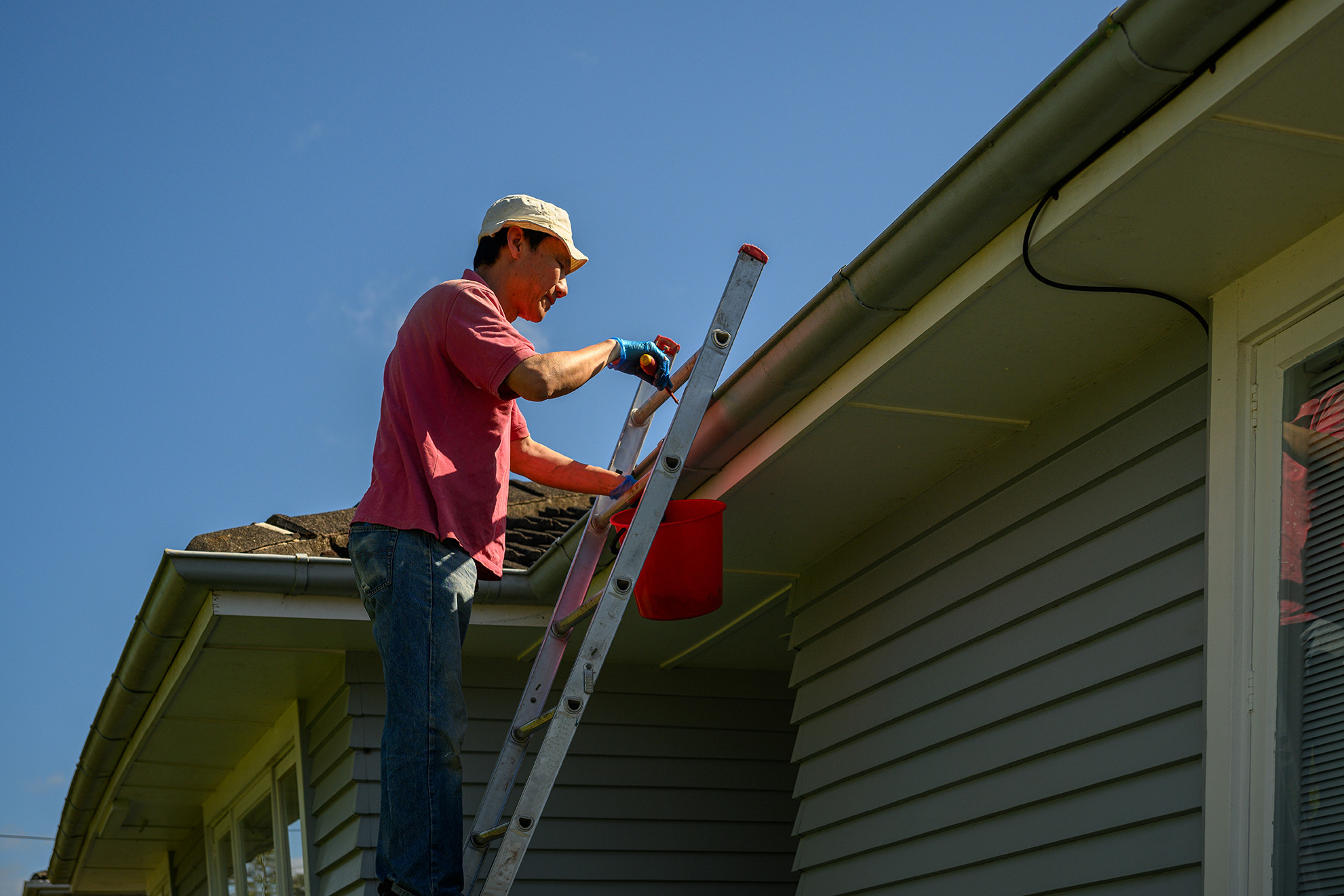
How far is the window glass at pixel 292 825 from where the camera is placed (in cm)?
650

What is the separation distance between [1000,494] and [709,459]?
0.87 metres

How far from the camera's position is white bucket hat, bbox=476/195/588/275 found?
346cm

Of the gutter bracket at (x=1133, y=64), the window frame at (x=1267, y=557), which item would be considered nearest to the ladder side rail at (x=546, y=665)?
the window frame at (x=1267, y=557)

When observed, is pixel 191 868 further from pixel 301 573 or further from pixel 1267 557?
pixel 1267 557

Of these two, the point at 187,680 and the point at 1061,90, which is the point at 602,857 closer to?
the point at 187,680

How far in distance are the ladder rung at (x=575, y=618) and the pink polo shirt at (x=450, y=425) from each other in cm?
28

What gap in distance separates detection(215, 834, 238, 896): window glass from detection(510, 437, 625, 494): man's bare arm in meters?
5.94

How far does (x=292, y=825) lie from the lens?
261 inches

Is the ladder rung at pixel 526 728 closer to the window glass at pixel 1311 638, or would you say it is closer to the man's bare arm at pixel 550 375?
the man's bare arm at pixel 550 375

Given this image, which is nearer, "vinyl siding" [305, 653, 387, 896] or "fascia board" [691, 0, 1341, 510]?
"fascia board" [691, 0, 1341, 510]

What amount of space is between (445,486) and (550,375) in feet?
1.24

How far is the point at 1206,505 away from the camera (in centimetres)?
284

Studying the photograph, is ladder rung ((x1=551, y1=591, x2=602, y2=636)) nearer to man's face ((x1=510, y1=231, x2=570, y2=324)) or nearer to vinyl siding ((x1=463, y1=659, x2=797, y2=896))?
man's face ((x1=510, y1=231, x2=570, y2=324))

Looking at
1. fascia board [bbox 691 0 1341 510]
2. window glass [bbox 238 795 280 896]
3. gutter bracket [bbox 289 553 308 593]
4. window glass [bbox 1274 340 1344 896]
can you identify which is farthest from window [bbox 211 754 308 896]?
window glass [bbox 1274 340 1344 896]
